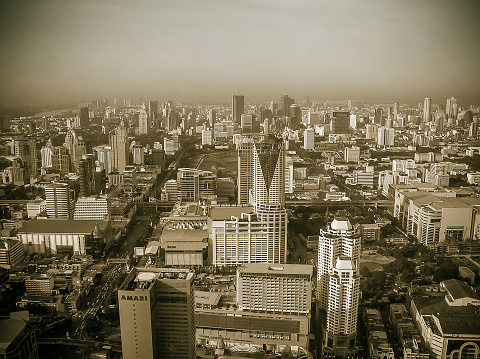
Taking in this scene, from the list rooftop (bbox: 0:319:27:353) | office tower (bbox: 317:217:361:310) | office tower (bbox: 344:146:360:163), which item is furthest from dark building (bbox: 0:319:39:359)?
office tower (bbox: 344:146:360:163)

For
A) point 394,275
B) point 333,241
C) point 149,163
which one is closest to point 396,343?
point 333,241

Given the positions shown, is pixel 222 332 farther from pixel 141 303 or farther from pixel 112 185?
pixel 112 185

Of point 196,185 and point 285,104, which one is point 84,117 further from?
point 285,104

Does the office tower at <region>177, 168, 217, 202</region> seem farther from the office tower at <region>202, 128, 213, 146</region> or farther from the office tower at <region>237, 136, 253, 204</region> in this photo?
the office tower at <region>202, 128, 213, 146</region>

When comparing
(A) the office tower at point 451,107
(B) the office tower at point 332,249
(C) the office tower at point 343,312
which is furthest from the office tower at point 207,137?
(C) the office tower at point 343,312

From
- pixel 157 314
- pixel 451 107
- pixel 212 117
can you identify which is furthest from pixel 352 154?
pixel 157 314

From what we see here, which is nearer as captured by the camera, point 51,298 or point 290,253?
point 51,298
